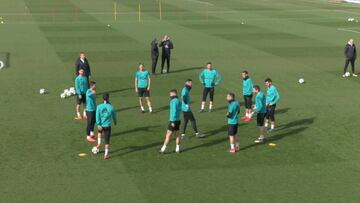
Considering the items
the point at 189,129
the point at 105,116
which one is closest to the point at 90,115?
the point at 105,116

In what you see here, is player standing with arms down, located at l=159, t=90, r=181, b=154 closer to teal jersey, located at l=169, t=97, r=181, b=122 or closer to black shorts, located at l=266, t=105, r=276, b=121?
teal jersey, located at l=169, t=97, r=181, b=122

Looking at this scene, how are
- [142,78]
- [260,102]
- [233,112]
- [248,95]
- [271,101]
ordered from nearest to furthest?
[233,112], [260,102], [271,101], [248,95], [142,78]

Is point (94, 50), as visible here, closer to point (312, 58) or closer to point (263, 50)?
point (263, 50)

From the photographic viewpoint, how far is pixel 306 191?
13.3 metres

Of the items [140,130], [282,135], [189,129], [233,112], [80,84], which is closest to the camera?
[233,112]

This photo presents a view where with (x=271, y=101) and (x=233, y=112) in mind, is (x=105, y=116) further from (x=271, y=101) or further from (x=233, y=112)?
(x=271, y=101)

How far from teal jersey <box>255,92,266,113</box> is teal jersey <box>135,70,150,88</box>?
515 centimetres

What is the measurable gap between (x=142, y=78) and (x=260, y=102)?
5.41m

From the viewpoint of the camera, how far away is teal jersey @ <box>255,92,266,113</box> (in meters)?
17.0

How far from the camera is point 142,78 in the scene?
20.5 m

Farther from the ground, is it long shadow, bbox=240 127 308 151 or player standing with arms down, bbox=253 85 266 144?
player standing with arms down, bbox=253 85 266 144

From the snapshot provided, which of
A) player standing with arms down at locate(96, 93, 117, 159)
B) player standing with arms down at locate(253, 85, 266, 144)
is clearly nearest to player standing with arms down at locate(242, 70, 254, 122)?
player standing with arms down at locate(253, 85, 266, 144)

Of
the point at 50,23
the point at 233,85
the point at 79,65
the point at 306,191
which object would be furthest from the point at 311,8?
the point at 306,191

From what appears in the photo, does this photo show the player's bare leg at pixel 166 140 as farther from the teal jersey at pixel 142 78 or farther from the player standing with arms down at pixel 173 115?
the teal jersey at pixel 142 78
